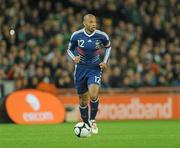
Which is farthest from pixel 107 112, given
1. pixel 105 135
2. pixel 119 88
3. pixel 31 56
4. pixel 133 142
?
pixel 133 142

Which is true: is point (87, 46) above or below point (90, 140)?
above

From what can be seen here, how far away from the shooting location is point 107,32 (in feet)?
79.0

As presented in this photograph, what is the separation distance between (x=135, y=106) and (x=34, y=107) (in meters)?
3.97

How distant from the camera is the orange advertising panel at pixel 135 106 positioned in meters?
21.7

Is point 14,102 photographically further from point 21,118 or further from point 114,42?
point 114,42

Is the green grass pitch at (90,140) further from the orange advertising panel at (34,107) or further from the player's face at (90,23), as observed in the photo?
the orange advertising panel at (34,107)

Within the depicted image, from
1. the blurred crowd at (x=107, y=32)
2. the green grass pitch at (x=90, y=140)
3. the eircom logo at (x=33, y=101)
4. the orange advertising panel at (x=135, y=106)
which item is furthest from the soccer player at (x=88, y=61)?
the orange advertising panel at (x=135, y=106)

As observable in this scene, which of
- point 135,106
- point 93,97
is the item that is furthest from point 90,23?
point 135,106

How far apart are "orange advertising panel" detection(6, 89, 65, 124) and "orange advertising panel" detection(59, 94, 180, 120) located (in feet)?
5.67

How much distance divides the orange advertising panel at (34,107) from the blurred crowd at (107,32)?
166cm

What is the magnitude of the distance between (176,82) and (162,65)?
2.74 feet

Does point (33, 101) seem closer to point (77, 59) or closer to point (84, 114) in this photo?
point (84, 114)

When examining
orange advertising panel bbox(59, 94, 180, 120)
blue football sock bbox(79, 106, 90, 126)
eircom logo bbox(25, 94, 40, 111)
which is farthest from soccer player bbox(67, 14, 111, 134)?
orange advertising panel bbox(59, 94, 180, 120)

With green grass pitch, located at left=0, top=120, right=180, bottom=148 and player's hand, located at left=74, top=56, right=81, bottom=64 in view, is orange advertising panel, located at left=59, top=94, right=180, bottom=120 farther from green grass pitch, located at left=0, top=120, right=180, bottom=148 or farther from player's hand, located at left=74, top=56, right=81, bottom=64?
player's hand, located at left=74, top=56, right=81, bottom=64
